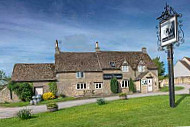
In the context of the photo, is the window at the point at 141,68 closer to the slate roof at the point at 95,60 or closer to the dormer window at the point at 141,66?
the dormer window at the point at 141,66

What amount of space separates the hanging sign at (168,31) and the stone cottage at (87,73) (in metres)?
22.7

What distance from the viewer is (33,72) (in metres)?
35.4

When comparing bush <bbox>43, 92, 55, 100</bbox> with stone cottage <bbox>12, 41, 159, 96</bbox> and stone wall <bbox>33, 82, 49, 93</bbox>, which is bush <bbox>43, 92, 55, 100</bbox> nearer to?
stone wall <bbox>33, 82, 49, 93</bbox>

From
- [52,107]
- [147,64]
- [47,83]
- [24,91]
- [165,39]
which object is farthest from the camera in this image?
[147,64]

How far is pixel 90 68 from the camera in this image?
36844 millimetres

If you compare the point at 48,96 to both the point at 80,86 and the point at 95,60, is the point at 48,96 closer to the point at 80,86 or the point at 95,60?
the point at 80,86

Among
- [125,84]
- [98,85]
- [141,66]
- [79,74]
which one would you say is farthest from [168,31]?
[141,66]

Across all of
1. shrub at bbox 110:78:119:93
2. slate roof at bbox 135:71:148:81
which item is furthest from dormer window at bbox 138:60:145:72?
shrub at bbox 110:78:119:93

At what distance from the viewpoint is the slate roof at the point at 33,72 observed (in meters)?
34.1

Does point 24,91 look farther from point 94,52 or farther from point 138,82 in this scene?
point 138,82

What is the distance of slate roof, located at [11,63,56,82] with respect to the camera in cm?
3409

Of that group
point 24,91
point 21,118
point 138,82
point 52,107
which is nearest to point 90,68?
point 138,82

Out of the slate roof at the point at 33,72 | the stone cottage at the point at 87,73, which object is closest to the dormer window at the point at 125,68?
the stone cottage at the point at 87,73

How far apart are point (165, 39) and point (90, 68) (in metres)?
23.7
